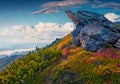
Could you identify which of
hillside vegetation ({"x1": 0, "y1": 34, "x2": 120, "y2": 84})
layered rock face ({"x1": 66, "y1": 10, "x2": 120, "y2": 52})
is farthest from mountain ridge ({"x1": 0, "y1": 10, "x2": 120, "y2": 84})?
layered rock face ({"x1": 66, "y1": 10, "x2": 120, "y2": 52})

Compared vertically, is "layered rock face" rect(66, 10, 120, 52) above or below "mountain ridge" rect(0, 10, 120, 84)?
above

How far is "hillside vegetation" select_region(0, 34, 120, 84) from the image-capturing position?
145 meters

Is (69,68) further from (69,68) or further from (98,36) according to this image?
(98,36)

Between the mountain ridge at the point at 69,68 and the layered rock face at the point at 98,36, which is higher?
the layered rock face at the point at 98,36

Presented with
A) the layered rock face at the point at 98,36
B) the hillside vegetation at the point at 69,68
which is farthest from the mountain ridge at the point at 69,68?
the layered rock face at the point at 98,36

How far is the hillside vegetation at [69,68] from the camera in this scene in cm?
14500

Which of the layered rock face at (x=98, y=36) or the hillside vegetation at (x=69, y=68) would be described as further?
the layered rock face at (x=98, y=36)

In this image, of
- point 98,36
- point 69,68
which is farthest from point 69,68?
point 98,36

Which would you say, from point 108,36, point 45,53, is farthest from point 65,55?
point 108,36

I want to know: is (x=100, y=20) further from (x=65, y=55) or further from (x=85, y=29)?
(x=65, y=55)

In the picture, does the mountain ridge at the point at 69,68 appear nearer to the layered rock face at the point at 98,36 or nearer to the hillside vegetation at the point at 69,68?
the hillside vegetation at the point at 69,68

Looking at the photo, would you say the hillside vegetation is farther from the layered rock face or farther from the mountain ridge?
the layered rock face

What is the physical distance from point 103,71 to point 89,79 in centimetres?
919

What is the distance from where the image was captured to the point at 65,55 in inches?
7638
